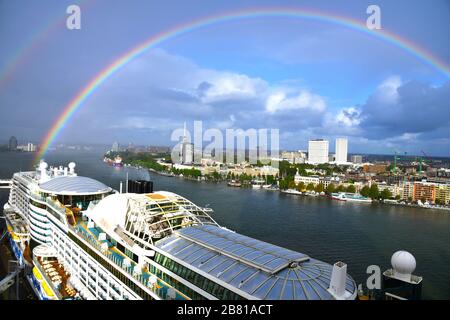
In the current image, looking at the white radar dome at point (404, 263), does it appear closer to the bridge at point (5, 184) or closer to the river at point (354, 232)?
the river at point (354, 232)

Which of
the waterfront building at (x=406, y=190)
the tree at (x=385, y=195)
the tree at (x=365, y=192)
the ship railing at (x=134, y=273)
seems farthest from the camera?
the waterfront building at (x=406, y=190)

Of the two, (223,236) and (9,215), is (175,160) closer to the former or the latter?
(9,215)

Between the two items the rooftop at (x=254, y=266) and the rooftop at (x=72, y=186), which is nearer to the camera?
the rooftop at (x=254, y=266)

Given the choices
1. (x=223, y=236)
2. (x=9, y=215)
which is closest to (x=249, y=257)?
(x=223, y=236)

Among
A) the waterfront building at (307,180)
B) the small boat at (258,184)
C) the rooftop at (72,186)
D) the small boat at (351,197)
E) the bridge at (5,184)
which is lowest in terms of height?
the small boat at (351,197)

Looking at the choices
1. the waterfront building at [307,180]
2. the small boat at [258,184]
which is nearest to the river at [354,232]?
the waterfront building at [307,180]

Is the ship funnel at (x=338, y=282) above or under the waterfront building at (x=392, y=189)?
above

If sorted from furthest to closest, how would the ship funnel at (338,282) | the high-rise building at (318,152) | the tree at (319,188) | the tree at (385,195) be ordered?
1. the high-rise building at (318,152)
2. the tree at (319,188)
3. the tree at (385,195)
4. the ship funnel at (338,282)

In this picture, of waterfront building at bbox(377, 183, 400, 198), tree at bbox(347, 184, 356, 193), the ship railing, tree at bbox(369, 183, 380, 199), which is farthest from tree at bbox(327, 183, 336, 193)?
the ship railing
